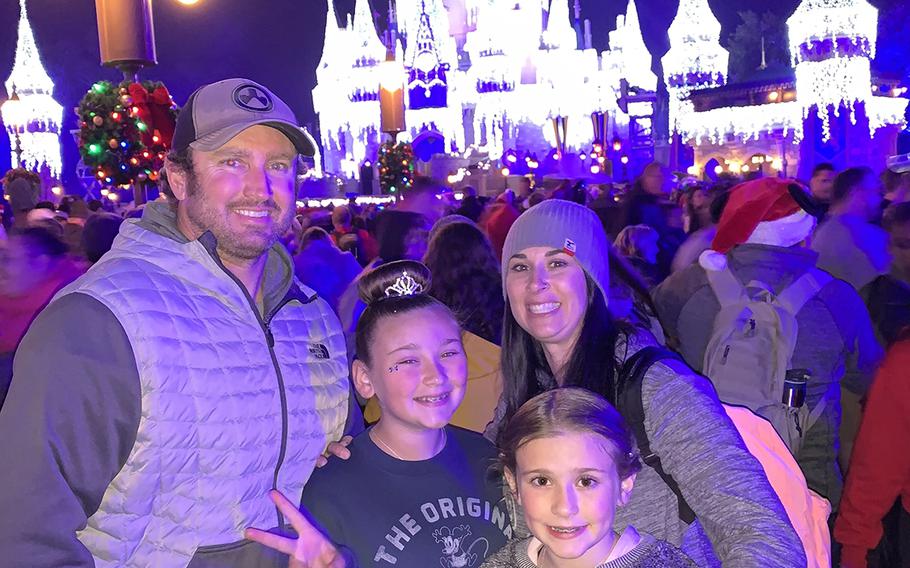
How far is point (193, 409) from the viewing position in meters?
2.23

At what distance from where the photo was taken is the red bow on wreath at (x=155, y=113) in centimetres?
640

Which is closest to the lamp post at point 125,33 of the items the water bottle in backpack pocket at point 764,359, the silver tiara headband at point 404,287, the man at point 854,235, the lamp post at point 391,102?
the silver tiara headband at point 404,287

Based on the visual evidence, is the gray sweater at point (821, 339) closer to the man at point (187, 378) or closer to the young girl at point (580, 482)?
the young girl at point (580, 482)

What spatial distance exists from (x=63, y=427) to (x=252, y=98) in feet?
3.79

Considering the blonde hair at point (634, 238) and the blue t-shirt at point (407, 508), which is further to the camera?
the blonde hair at point (634, 238)

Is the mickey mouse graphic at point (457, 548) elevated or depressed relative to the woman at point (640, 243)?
depressed

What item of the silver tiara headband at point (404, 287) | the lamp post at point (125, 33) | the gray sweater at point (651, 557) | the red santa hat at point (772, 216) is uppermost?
the lamp post at point (125, 33)

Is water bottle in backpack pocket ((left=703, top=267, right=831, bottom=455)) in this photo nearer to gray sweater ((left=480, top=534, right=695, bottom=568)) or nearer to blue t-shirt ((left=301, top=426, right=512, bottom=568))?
blue t-shirt ((left=301, top=426, right=512, bottom=568))

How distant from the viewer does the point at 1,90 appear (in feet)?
92.4

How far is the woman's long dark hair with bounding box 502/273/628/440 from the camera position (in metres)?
2.49

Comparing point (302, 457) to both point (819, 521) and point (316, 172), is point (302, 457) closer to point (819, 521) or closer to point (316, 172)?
point (819, 521)

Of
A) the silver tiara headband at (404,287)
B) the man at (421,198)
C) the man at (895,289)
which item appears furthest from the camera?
the man at (421,198)

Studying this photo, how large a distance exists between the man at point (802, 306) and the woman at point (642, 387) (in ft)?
5.38

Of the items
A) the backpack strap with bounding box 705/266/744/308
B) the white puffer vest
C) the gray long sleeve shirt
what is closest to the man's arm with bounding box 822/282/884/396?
the backpack strap with bounding box 705/266/744/308
